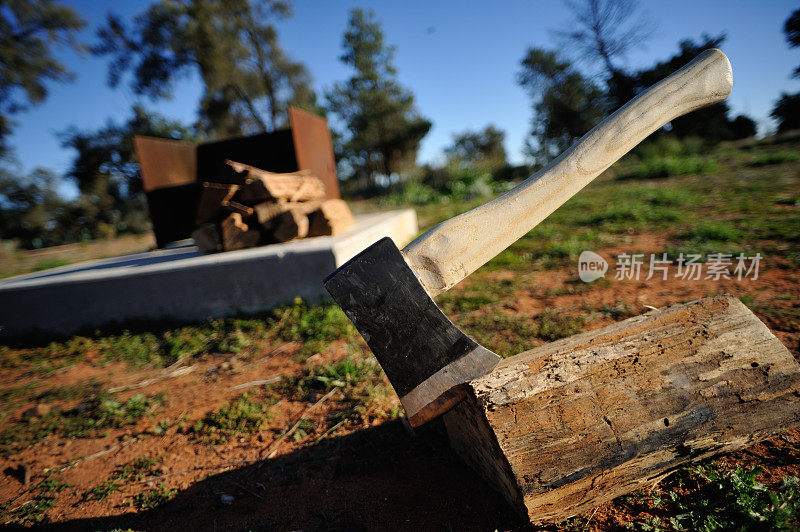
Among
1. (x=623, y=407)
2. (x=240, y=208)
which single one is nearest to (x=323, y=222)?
(x=240, y=208)

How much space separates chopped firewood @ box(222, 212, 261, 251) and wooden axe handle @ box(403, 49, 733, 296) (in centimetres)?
349

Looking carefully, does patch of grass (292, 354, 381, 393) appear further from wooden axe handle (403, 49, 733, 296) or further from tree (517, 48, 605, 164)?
tree (517, 48, 605, 164)

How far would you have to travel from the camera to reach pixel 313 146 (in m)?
5.92

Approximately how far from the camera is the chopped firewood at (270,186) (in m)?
4.13

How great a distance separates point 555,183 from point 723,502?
128 centimetres

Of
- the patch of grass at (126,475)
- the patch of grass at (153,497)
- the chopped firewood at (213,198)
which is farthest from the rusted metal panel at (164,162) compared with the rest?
the patch of grass at (153,497)

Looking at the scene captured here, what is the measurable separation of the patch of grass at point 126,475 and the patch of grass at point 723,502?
2329mm

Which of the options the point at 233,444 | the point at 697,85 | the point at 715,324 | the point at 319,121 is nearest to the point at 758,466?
the point at 715,324

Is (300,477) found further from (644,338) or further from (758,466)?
(758,466)

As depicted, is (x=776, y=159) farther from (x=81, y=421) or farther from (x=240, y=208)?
(x=81, y=421)

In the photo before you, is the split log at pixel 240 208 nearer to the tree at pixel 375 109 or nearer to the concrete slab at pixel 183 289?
the concrete slab at pixel 183 289

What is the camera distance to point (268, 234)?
174 inches

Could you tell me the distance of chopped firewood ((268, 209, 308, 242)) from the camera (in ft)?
13.7

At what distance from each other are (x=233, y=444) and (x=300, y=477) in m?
0.59
